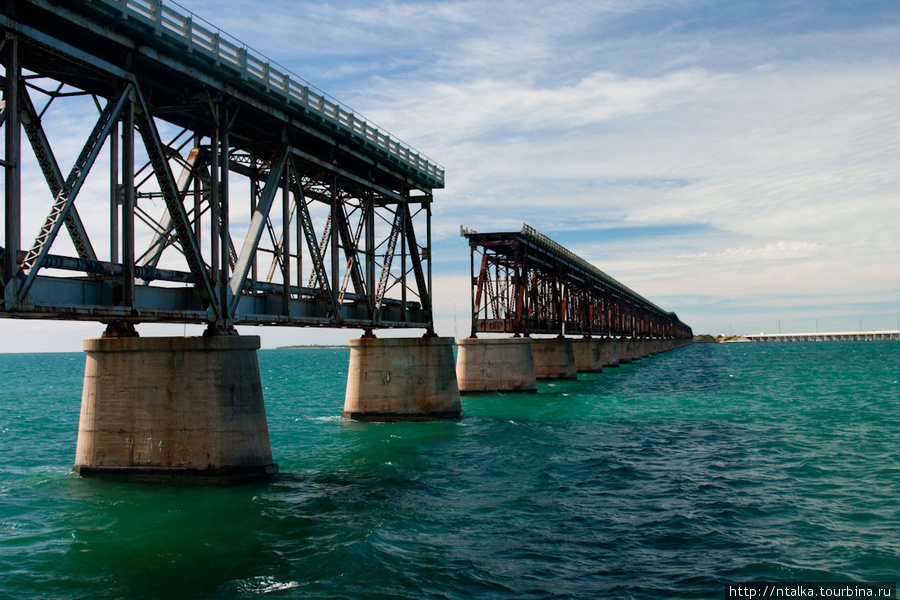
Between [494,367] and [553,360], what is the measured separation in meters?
19.4

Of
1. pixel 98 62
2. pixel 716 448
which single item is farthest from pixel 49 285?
pixel 716 448

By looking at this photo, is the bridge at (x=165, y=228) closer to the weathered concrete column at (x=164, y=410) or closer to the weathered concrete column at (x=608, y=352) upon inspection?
the weathered concrete column at (x=164, y=410)

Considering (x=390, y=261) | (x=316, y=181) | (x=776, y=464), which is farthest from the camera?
(x=390, y=261)

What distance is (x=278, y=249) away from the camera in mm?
26641

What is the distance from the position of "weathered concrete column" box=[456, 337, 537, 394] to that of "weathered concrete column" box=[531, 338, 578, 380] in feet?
57.0

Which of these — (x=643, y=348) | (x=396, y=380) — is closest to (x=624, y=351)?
(x=643, y=348)

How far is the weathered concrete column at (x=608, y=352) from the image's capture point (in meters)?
110

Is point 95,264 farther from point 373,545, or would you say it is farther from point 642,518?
point 642,518

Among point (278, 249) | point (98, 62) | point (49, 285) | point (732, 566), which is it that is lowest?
point (732, 566)

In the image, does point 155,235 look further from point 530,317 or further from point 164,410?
point 530,317

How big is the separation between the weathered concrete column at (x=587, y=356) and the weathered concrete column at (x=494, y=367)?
3650cm

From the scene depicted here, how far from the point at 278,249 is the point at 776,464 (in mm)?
19406

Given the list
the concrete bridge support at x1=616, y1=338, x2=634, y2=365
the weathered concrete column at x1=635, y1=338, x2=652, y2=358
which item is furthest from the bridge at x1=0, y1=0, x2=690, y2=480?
the weathered concrete column at x1=635, y1=338, x2=652, y2=358

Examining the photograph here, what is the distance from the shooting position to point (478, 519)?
18.0m
